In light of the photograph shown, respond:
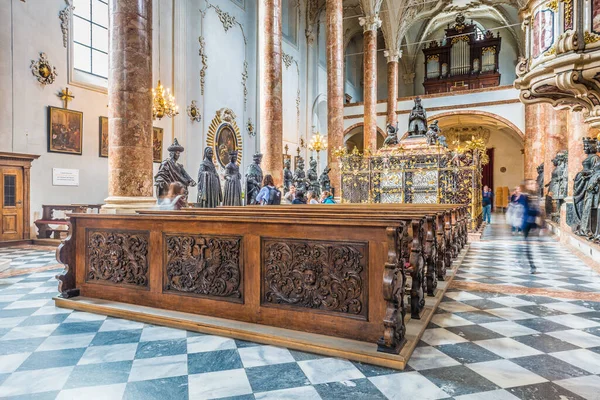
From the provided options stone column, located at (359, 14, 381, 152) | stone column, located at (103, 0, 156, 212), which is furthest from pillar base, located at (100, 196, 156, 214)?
stone column, located at (359, 14, 381, 152)

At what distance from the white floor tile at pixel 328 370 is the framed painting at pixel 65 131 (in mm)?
9691

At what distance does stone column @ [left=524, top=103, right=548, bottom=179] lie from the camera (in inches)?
660

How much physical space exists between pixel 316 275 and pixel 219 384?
38.8 inches

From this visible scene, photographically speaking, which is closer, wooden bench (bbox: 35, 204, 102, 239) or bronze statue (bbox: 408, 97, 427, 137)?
wooden bench (bbox: 35, 204, 102, 239)

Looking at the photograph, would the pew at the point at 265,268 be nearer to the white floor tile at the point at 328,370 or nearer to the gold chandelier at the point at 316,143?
the white floor tile at the point at 328,370

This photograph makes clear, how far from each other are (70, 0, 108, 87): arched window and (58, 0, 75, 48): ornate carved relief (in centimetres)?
19

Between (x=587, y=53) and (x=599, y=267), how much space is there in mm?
2941

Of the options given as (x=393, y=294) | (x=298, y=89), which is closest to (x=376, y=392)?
(x=393, y=294)

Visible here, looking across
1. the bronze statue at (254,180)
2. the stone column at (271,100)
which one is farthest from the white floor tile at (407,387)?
the stone column at (271,100)

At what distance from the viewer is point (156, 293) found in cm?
349

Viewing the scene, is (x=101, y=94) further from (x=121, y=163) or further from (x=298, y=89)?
(x=298, y=89)

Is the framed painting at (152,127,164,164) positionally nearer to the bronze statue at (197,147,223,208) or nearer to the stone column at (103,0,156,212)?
the bronze statue at (197,147,223,208)

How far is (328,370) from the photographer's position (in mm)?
2393

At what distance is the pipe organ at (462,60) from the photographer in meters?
23.3
